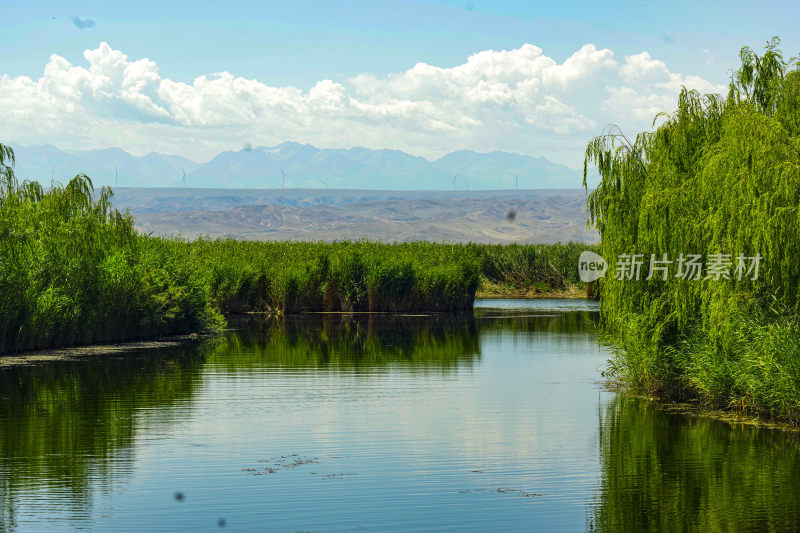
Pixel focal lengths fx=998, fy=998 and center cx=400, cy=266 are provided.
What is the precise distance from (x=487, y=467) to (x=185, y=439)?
5.23 meters

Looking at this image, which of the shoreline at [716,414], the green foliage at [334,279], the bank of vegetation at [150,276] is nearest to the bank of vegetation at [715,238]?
the shoreline at [716,414]

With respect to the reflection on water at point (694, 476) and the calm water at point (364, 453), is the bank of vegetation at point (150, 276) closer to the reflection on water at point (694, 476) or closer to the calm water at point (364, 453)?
the calm water at point (364, 453)

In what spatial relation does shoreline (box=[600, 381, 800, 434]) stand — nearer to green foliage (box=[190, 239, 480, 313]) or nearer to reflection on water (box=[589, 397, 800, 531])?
reflection on water (box=[589, 397, 800, 531])

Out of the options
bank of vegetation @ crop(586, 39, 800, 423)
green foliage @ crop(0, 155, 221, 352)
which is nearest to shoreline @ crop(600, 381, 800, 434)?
bank of vegetation @ crop(586, 39, 800, 423)

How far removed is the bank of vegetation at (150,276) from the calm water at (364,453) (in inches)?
128

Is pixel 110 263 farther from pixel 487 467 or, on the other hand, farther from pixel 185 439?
pixel 487 467

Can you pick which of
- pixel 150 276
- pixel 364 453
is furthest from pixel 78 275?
pixel 364 453

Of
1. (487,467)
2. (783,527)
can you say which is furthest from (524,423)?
(783,527)

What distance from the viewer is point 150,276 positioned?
1336 inches

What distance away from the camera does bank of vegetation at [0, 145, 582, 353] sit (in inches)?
1110

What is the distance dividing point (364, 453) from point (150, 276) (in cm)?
2004

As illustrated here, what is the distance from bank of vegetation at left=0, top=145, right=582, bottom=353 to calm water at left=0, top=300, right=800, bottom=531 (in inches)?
128

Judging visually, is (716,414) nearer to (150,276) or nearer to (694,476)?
(694,476)

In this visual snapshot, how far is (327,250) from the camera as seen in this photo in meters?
52.0
